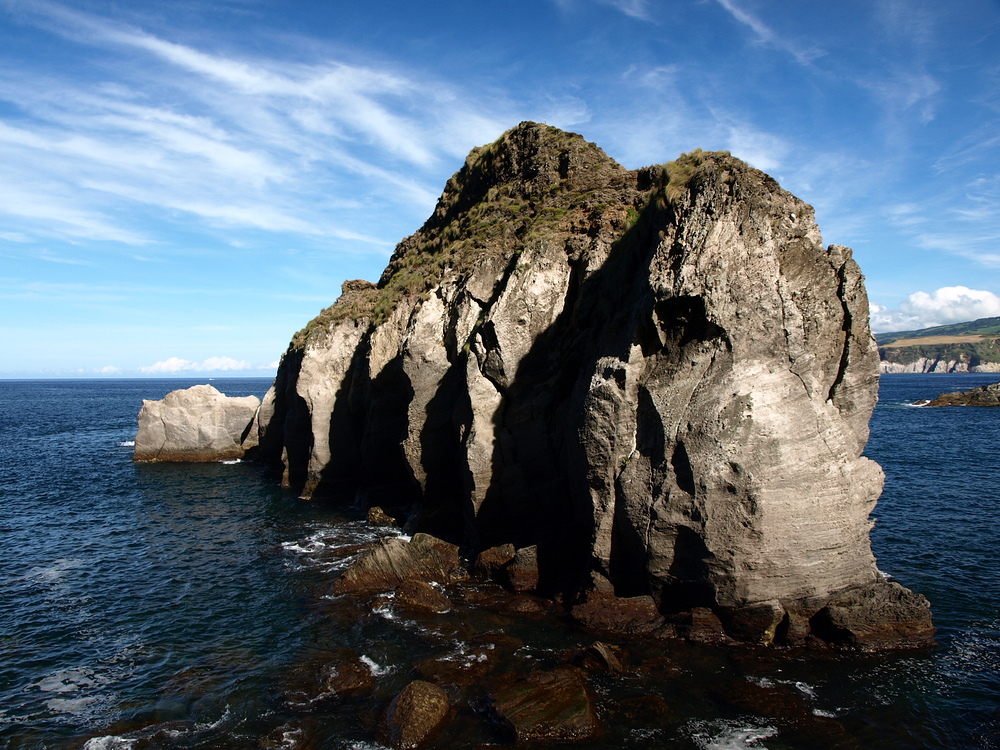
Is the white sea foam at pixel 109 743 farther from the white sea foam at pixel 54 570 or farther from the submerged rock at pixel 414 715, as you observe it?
the white sea foam at pixel 54 570

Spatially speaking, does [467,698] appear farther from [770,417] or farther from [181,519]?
[181,519]

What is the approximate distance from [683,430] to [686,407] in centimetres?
74

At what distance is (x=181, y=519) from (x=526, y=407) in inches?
887

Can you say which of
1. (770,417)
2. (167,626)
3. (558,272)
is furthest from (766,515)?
(167,626)

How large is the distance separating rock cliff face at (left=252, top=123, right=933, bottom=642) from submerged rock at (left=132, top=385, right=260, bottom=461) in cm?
3526

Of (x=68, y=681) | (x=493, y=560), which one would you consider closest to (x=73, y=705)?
(x=68, y=681)

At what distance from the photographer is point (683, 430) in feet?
61.6

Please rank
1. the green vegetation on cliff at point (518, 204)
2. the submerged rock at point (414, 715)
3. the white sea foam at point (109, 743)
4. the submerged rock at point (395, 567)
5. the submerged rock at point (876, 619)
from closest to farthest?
the submerged rock at point (414, 715) < the white sea foam at point (109, 743) < the submerged rock at point (876, 619) < the submerged rock at point (395, 567) < the green vegetation on cliff at point (518, 204)

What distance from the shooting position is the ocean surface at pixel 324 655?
1438cm

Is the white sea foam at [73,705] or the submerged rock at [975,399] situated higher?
the submerged rock at [975,399]

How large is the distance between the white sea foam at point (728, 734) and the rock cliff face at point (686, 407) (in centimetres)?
416

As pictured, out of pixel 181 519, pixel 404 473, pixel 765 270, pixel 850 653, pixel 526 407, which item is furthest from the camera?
pixel 404 473

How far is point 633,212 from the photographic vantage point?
27.4 metres

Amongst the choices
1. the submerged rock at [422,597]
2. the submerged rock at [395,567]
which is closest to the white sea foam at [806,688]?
the submerged rock at [422,597]
